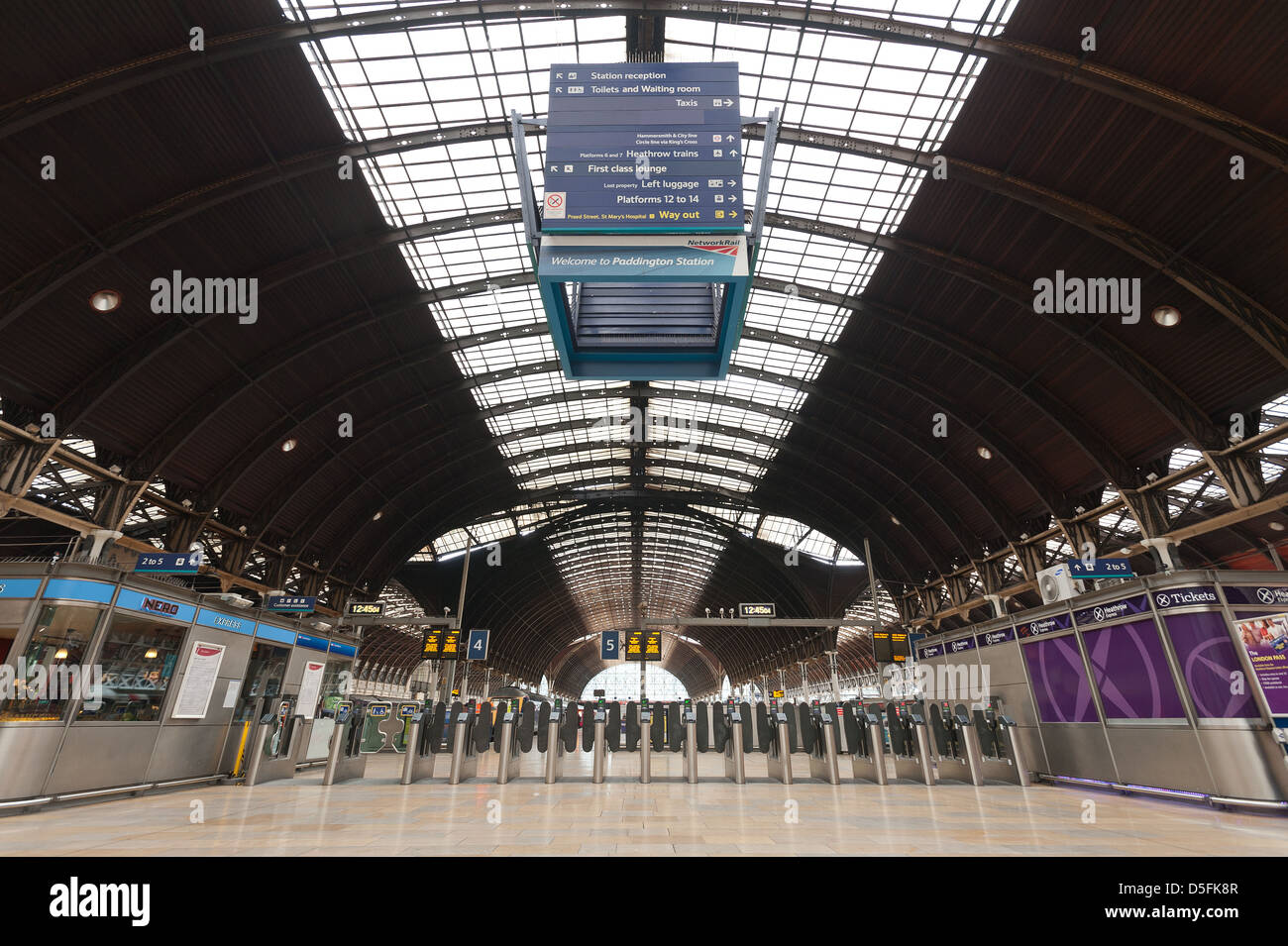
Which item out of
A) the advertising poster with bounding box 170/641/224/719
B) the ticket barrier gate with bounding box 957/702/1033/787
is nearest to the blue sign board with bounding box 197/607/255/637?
the advertising poster with bounding box 170/641/224/719

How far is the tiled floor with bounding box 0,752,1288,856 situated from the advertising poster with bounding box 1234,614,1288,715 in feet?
7.31

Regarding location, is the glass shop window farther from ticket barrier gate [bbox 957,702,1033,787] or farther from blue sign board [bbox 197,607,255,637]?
ticket barrier gate [bbox 957,702,1033,787]

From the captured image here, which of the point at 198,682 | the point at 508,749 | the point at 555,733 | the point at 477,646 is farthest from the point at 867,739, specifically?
the point at 477,646

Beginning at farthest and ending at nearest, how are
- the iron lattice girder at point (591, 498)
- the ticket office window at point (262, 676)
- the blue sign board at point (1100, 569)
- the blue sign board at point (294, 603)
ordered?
the iron lattice girder at point (591, 498) < the blue sign board at point (294, 603) < the blue sign board at point (1100, 569) < the ticket office window at point (262, 676)

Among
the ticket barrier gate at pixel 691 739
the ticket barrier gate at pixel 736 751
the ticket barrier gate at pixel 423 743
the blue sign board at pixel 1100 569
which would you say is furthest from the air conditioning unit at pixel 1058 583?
the ticket barrier gate at pixel 423 743

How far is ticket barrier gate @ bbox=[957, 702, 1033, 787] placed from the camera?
13422 mm

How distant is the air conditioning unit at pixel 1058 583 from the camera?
15.4 meters

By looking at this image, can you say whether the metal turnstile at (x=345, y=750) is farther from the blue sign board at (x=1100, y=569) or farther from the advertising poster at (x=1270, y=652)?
the advertising poster at (x=1270, y=652)

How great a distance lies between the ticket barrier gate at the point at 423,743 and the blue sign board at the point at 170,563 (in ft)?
21.8

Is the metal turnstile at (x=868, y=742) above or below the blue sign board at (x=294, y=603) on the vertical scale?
below

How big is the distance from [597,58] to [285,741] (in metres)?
19.7

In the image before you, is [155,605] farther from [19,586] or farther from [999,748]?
[999,748]
